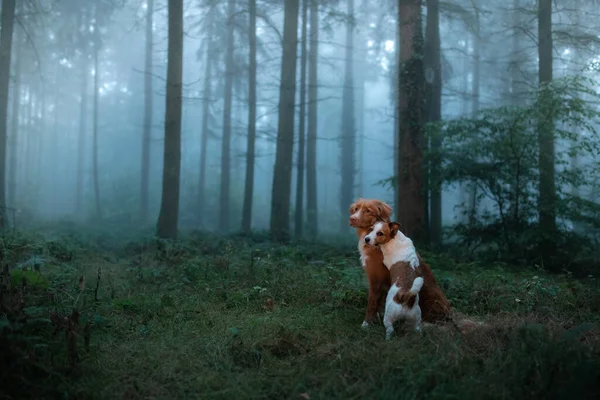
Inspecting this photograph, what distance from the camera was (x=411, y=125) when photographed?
11.4 meters

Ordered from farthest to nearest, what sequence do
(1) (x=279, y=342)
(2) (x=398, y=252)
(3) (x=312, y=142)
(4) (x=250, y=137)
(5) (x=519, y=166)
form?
(3) (x=312, y=142), (4) (x=250, y=137), (5) (x=519, y=166), (2) (x=398, y=252), (1) (x=279, y=342)

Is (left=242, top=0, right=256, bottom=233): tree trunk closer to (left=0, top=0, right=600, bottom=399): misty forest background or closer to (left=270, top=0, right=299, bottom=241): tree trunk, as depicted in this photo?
(left=0, top=0, right=600, bottom=399): misty forest background

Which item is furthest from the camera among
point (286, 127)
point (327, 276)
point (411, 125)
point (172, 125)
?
point (286, 127)

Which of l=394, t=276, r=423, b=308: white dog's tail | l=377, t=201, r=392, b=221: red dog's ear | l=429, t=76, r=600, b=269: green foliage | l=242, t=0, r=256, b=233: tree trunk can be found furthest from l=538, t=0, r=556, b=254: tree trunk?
l=242, t=0, r=256, b=233: tree trunk

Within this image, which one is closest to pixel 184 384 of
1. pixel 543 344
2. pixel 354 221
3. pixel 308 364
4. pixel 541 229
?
pixel 308 364

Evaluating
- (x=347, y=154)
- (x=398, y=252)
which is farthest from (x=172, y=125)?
(x=347, y=154)

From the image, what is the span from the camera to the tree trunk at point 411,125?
11.4 meters

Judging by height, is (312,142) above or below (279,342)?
above

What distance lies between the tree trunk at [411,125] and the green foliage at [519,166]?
29.3 inches

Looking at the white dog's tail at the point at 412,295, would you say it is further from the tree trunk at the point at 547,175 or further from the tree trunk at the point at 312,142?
the tree trunk at the point at 312,142

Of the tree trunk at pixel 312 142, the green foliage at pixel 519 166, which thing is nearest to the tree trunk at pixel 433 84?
the green foliage at pixel 519 166

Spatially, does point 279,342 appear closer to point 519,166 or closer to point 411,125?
point 411,125

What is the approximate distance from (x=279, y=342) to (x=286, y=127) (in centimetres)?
1203

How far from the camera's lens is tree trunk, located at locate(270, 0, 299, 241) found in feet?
51.7
